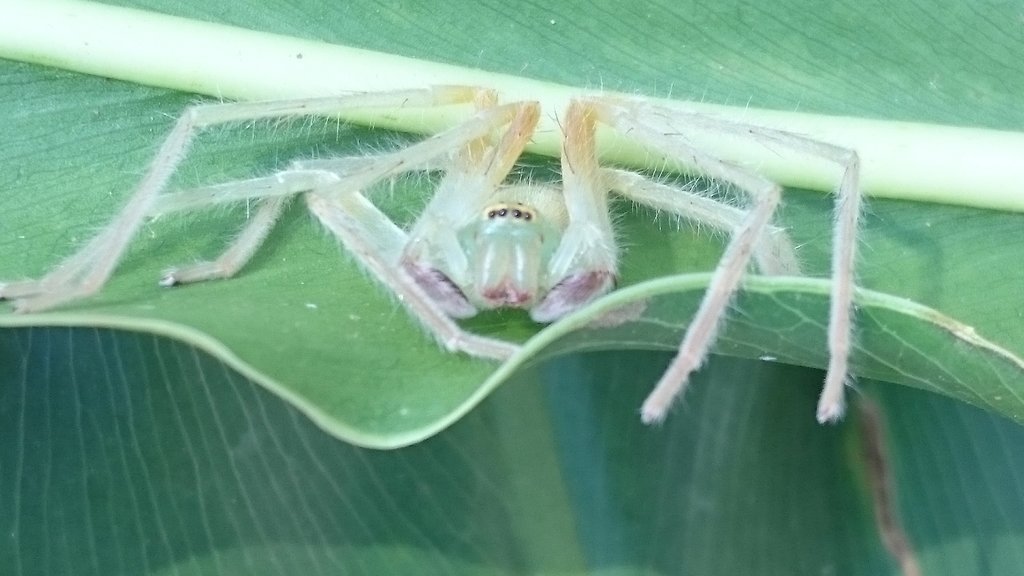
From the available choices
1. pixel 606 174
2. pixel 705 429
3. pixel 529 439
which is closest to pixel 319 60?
pixel 606 174

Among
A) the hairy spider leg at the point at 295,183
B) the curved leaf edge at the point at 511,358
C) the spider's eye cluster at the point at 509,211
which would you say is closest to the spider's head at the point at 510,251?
the spider's eye cluster at the point at 509,211

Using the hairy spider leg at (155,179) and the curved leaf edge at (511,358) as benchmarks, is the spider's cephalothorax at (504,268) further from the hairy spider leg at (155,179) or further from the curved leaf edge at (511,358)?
the curved leaf edge at (511,358)

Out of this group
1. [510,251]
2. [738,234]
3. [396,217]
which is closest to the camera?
[738,234]

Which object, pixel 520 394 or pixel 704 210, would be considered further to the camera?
pixel 520 394

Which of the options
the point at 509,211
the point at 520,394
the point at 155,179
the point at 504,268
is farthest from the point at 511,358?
the point at 520,394

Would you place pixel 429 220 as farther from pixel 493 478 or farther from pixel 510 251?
pixel 493 478

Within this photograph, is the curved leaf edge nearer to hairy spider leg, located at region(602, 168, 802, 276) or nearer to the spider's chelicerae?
the spider's chelicerae
